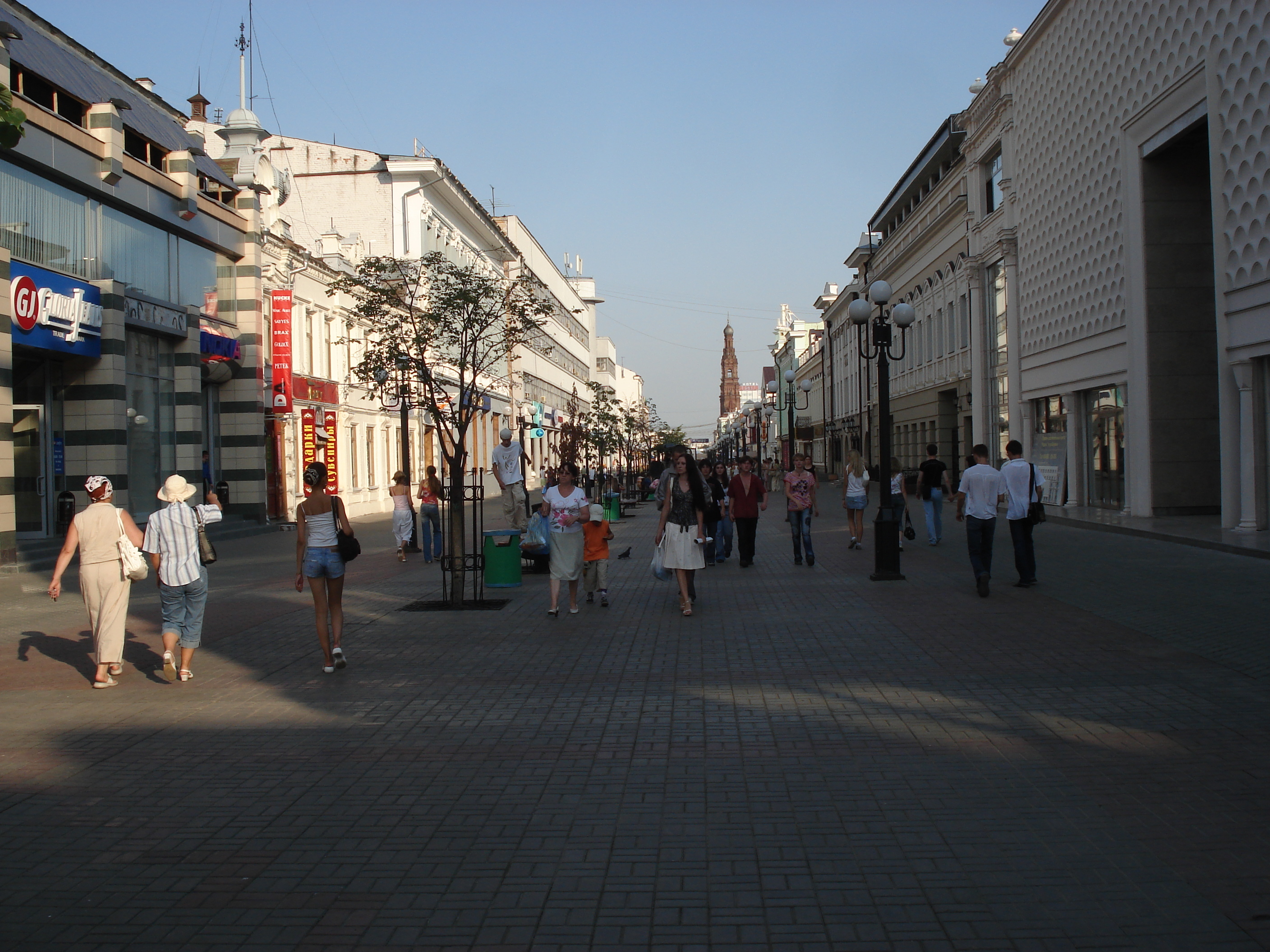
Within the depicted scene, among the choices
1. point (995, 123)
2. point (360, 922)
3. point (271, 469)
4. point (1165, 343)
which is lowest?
point (360, 922)

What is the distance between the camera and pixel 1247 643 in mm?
9016

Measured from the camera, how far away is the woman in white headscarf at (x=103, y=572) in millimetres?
8633

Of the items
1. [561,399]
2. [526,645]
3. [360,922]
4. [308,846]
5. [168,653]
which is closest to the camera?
[360,922]

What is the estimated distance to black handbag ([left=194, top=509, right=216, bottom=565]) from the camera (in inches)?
360

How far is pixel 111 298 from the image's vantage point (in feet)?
72.7

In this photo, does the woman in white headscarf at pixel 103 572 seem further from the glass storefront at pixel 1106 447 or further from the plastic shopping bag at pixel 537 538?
the glass storefront at pixel 1106 447

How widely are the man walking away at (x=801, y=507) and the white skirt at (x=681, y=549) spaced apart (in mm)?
4617

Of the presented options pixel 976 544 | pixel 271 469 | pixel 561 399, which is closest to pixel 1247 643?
pixel 976 544

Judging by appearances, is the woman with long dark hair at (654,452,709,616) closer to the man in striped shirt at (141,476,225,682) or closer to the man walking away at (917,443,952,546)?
the man in striped shirt at (141,476,225,682)

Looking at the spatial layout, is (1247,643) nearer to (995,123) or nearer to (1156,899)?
(1156,899)

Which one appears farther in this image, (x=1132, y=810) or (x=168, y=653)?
(x=168, y=653)

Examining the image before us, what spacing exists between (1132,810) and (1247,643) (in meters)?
4.85

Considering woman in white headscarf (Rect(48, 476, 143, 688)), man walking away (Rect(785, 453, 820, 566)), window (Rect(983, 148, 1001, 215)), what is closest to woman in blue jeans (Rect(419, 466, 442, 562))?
man walking away (Rect(785, 453, 820, 566))

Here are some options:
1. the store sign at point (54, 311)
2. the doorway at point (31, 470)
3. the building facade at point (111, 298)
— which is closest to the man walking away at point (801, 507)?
the building facade at point (111, 298)
